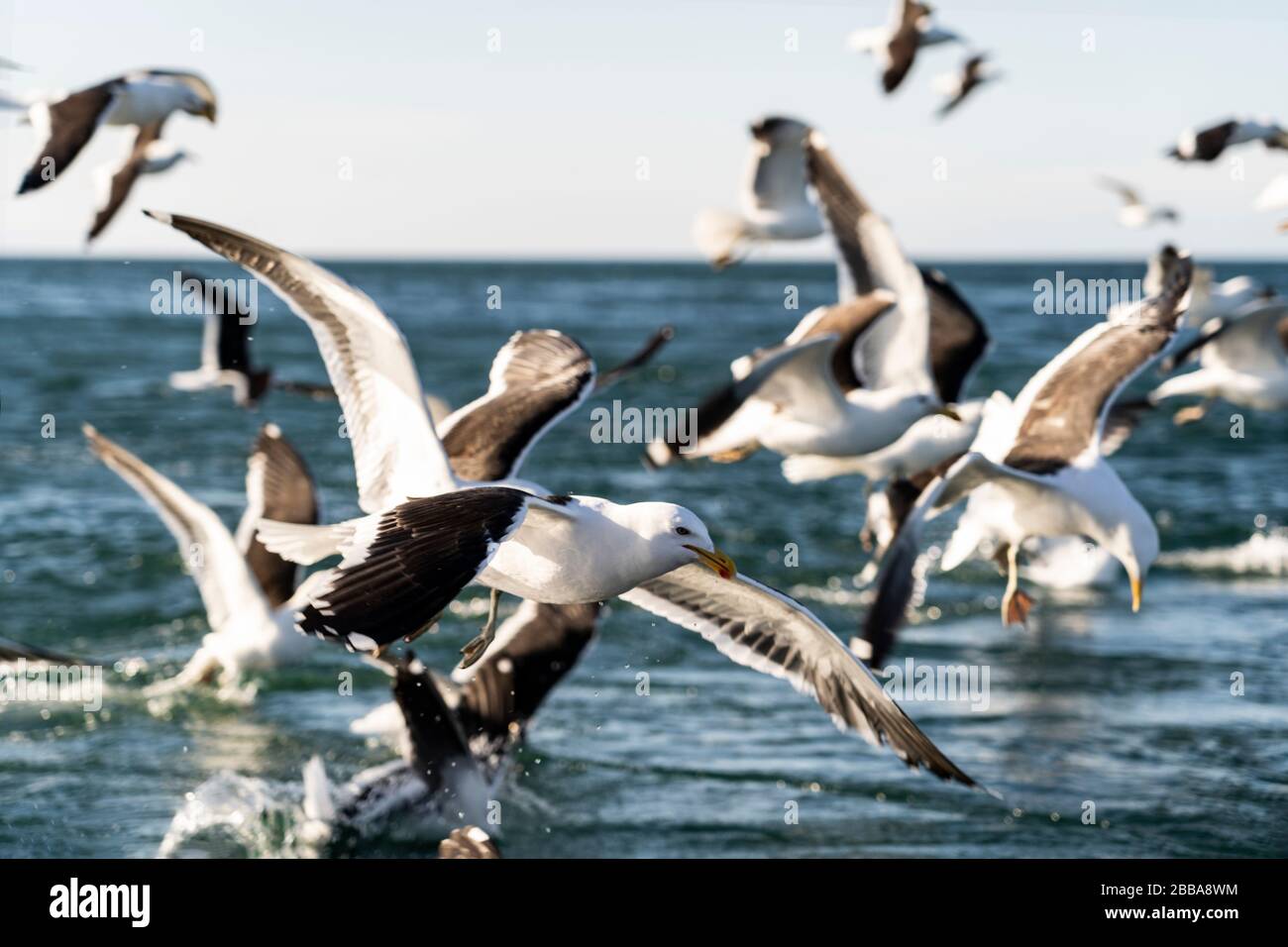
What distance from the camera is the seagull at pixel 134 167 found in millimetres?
10672

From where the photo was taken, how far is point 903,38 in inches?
568

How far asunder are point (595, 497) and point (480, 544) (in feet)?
5.42

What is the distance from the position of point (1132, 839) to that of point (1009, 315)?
152 ft

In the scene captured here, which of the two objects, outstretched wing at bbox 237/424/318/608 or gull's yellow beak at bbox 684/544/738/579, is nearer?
gull's yellow beak at bbox 684/544/738/579

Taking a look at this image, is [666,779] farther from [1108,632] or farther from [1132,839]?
[1108,632]

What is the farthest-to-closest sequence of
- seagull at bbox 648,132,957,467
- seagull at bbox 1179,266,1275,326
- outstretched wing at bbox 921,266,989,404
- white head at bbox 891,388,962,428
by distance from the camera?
seagull at bbox 1179,266,1275,326
outstretched wing at bbox 921,266,989,404
white head at bbox 891,388,962,428
seagull at bbox 648,132,957,467

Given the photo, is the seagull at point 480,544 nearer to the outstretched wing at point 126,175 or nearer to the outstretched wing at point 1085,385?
the outstretched wing at point 1085,385

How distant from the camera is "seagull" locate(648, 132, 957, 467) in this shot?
28.6 ft

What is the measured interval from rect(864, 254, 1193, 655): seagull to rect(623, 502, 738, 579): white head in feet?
6.10

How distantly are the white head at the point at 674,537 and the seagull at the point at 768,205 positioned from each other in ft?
23.8

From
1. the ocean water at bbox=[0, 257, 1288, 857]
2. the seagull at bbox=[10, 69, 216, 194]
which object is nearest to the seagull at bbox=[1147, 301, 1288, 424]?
the ocean water at bbox=[0, 257, 1288, 857]

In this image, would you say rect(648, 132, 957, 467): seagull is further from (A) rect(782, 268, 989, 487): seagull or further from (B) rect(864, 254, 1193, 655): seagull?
(B) rect(864, 254, 1193, 655): seagull

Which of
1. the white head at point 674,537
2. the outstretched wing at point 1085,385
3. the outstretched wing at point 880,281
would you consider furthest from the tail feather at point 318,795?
the outstretched wing at point 880,281

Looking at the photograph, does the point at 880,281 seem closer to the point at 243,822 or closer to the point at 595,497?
the point at 595,497
